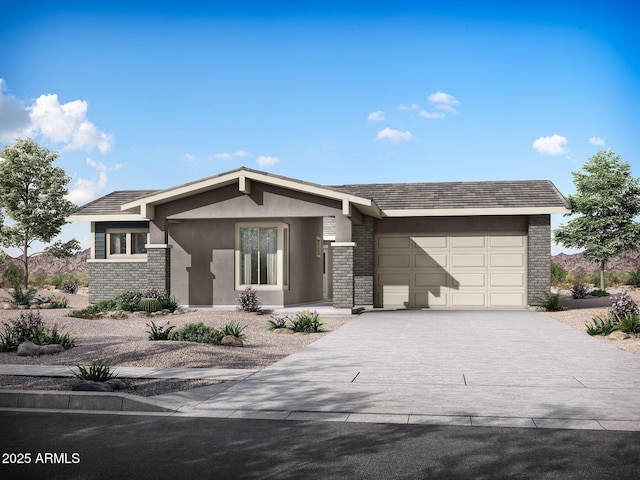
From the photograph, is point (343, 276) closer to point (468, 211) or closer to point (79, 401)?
point (468, 211)

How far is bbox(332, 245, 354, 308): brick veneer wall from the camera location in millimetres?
21188

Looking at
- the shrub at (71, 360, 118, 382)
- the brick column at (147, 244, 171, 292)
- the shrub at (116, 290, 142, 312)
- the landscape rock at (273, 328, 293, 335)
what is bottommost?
the landscape rock at (273, 328, 293, 335)

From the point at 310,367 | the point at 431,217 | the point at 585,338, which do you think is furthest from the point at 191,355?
the point at 431,217

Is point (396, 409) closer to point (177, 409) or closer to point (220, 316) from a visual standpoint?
point (177, 409)

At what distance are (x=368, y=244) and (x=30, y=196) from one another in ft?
66.6

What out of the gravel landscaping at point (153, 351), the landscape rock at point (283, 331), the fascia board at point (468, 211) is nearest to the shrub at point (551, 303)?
the fascia board at point (468, 211)

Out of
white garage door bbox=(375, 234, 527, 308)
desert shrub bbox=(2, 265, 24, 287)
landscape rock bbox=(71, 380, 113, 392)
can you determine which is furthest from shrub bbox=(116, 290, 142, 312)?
desert shrub bbox=(2, 265, 24, 287)

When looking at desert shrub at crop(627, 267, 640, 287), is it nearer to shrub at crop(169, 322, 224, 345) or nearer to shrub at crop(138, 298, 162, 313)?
shrub at crop(138, 298, 162, 313)

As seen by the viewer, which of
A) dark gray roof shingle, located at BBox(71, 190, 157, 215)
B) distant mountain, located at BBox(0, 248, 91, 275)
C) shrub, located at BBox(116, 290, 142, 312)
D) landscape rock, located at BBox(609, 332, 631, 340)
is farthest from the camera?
distant mountain, located at BBox(0, 248, 91, 275)

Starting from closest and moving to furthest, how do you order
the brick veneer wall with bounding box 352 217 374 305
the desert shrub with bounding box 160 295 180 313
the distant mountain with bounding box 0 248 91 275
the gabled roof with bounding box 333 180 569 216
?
1. the desert shrub with bounding box 160 295 180 313
2. the gabled roof with bounding box 333 180 569 216
3. the brick veneer wall with bounding box 352 217 374 305
4. the distant mountain with bounding box 0 248 91 275

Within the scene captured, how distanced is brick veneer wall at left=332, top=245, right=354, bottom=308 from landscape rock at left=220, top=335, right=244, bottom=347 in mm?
8158

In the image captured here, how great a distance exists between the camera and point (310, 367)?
1076 centimetres

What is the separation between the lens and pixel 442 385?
9.23m

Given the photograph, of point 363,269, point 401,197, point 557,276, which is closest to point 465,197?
point 401,197
